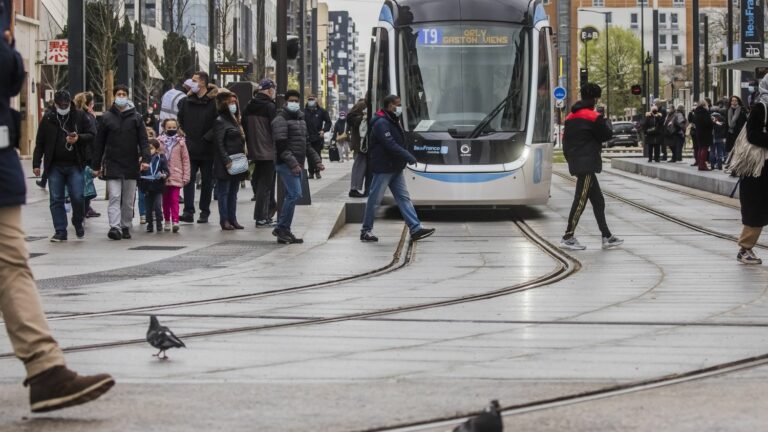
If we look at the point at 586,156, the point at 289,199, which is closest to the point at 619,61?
the point at 586,156

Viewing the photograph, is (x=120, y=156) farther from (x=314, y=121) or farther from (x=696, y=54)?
(x=696, y=54)

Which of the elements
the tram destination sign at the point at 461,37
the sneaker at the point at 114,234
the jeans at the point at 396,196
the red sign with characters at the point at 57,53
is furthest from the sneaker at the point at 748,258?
the red sign with characters at the point at 57,53

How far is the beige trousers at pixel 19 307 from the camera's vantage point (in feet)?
20.3

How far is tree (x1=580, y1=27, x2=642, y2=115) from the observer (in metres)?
132

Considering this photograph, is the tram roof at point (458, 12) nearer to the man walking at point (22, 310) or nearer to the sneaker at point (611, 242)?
the sneaker at point (611, 242)

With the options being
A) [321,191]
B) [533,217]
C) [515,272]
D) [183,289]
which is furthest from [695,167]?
[183,289]

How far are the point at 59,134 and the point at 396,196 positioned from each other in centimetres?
399

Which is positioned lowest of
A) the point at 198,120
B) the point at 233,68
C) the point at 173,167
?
the point at 173,167

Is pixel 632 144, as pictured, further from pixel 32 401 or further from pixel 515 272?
pixel 32 401

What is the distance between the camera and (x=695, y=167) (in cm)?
3825

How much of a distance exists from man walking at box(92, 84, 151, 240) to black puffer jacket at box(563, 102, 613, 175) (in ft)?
16.2

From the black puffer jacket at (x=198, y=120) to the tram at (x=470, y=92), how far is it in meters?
2.89

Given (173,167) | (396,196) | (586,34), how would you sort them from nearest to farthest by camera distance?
(396,196)
(173,167)
(586,34)

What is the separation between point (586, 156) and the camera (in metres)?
16.5
